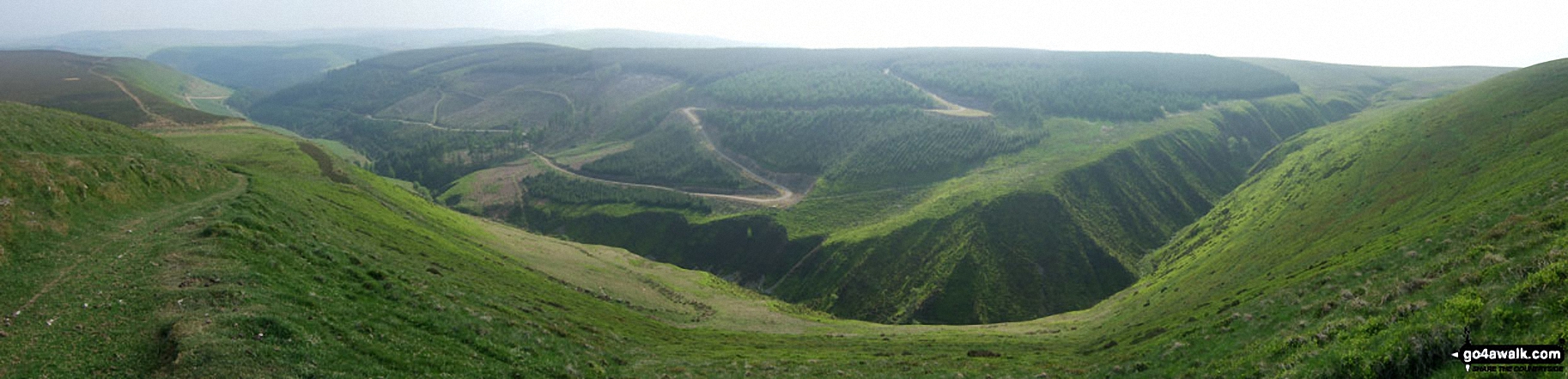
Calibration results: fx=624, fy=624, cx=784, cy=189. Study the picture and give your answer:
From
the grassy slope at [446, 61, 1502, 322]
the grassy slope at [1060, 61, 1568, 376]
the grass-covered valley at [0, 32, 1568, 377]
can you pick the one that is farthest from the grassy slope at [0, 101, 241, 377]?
the grassy slope at [446, 61, 1502, 322]

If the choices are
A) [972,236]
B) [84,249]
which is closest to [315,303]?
[84,249]

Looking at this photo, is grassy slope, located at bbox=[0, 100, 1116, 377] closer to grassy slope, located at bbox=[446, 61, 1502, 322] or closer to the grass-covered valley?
the grass-covered valley

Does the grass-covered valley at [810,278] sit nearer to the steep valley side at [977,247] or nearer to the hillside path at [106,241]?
the hillside path at [106,241]

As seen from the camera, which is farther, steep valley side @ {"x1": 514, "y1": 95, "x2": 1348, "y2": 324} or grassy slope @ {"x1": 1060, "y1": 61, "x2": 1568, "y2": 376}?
steep valley side @ {"x1": 514, "y1": 95, "x2": 1348, "y2": 324}

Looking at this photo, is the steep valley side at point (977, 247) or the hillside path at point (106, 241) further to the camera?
the steep valley side at point (977, 247)

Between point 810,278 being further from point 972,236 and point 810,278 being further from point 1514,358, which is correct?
point 1514,358

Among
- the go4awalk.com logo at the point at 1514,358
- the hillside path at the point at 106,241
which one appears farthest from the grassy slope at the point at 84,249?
the go4awalk.com logo at the point at 1514,358

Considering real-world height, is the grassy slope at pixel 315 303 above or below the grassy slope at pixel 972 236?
above

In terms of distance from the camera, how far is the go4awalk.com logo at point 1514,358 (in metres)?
19.6

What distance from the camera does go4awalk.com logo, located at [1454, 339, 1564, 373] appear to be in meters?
19.6

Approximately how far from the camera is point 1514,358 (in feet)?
68.5

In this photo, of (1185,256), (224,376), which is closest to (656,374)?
(224,376)

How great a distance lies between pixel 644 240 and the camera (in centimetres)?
18312

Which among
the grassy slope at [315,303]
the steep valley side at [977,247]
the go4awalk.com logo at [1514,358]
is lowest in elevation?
the steep valley side at [977,247]
